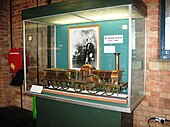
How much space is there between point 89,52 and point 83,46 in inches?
6.6

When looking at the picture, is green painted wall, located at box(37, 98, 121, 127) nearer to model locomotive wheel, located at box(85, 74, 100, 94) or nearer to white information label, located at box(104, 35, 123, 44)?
model locomotive wheel, located at box(85, 74, 100, 94)

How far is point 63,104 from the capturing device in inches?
96.5

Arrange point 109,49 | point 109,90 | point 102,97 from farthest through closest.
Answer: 1. point 109,49
2. point 109,90
3. point 102,97

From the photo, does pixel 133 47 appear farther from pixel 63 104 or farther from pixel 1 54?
pixel 1 54

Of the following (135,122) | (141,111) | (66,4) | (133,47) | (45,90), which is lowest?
(135,122)

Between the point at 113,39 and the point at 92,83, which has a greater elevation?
the point at 113,39

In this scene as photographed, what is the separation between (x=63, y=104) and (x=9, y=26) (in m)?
2.78

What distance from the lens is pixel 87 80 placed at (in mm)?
2434

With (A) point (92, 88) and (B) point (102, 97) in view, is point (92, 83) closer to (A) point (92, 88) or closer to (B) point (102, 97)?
(A) point (92, 88)

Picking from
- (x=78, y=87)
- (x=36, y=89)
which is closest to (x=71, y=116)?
(x=78, y=87)

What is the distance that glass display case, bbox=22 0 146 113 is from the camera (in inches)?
81.4

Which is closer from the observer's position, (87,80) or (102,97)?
(102,97)

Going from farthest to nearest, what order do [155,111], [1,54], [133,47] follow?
[1,54] → [155,111] → [133,47]

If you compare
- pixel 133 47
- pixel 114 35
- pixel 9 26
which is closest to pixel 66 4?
pixel 114 35
